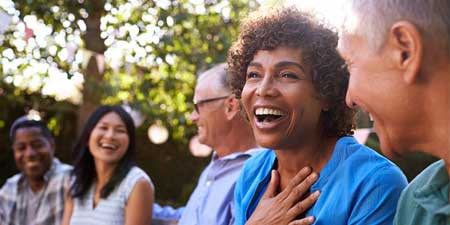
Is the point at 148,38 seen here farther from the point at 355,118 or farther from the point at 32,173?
the point at 355,118

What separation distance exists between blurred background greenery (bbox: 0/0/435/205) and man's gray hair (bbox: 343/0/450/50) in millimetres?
5065

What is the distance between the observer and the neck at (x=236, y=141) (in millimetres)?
3406

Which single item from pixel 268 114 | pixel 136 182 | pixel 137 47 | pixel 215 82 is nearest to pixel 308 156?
pixel 268 114

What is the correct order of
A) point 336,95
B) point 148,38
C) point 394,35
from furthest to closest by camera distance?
point 148,38 → point 336,95 → point 394,35

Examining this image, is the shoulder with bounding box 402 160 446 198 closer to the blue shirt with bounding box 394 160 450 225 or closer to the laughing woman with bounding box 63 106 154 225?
the blue shirt with bounding box 394 160 450 225

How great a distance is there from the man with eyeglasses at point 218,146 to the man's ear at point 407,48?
1705 millimetres

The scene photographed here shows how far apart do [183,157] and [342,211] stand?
8533 mm

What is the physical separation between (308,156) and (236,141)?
128cm

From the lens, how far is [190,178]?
1037cm

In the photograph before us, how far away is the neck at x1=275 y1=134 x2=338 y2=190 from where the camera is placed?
2.14 m

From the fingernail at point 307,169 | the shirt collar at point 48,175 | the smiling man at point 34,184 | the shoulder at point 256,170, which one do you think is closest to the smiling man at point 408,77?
the fingernail at point 307,169

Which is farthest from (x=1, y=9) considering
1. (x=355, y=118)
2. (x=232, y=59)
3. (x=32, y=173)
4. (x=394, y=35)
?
(x=394, y=35)

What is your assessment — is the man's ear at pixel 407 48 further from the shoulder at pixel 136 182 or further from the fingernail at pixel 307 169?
the shoulder at pixel 136 182

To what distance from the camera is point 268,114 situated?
212cm
